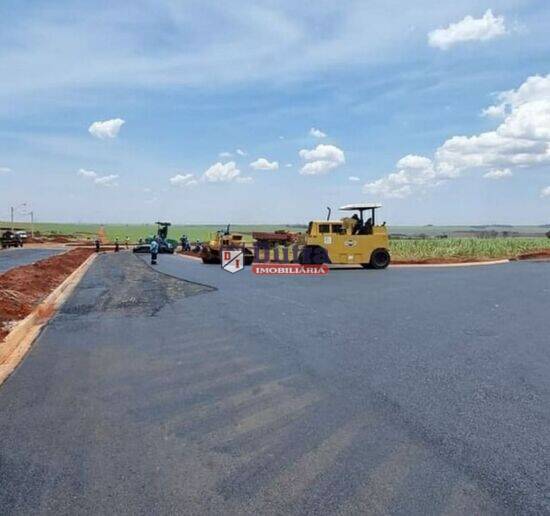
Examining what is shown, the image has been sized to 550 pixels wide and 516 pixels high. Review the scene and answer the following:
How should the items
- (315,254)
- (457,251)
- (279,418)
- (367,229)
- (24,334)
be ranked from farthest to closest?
(457,251)
(367,229)
(315,254)
(24,334)
(279,418)

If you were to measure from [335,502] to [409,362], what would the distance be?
11.8ft

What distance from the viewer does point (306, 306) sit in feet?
36.8

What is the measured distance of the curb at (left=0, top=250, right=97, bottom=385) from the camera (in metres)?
6.37

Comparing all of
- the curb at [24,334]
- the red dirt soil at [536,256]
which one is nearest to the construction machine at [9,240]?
the curb at [24,334]

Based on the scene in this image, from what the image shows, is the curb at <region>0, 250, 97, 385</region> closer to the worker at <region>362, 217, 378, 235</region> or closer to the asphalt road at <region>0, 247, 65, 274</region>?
the asphalt road at <region>0, 247, 65, 274</region>

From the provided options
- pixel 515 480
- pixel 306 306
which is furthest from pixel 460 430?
pixel 306 306

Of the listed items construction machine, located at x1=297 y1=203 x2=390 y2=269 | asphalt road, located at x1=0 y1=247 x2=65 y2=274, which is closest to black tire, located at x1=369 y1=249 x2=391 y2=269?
construction machine, located at x1=297 y1=203 x2=390 y2=269

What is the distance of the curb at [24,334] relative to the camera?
637cm

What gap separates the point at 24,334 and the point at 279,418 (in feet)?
18.5

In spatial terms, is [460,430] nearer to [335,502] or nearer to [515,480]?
[515,480]

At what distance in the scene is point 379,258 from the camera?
76.4ft

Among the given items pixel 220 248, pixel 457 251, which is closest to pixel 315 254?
pixel 220 248

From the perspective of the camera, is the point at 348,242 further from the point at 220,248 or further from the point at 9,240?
the point at 9,240

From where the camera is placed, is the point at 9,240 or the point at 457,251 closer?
the point at 457,251
